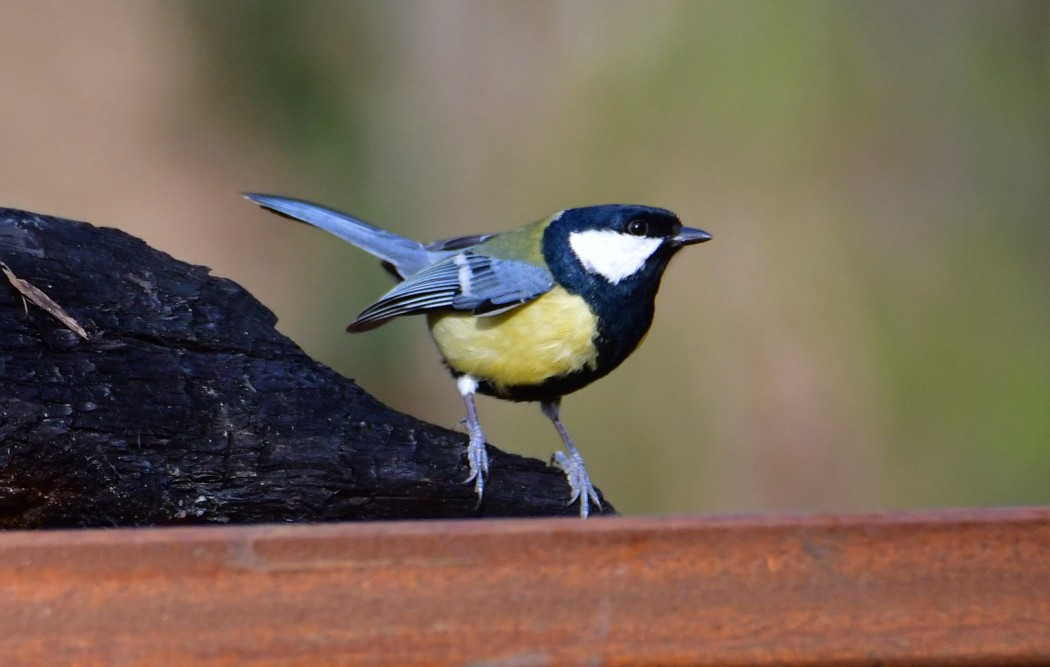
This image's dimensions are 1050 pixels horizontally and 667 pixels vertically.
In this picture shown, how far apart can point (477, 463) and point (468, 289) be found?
40 centimetres

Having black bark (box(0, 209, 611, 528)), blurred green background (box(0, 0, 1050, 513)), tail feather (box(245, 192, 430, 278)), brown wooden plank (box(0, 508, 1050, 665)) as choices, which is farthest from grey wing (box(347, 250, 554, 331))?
brown wooden plank (box(0, 508, 1050, 665))

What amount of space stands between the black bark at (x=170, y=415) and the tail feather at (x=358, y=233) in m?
0.41

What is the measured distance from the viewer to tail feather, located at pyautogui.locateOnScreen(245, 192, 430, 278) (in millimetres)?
1548

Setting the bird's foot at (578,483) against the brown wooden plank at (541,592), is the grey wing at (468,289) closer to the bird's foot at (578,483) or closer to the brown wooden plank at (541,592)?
the bird's foot at (578,483)

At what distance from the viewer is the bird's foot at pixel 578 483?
1291 mm

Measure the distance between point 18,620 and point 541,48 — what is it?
5.35ft

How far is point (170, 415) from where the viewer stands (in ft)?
3.44

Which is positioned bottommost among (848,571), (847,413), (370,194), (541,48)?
(847,413)

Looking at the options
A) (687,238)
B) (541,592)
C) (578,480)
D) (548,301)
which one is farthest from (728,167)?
(541,592)

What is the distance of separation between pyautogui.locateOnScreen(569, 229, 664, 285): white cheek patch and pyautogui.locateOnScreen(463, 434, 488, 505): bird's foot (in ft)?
1.23

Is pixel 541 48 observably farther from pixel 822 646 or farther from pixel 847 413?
pixel 822 646

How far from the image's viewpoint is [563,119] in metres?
2.08

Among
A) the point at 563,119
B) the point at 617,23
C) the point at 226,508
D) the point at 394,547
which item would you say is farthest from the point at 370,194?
the point at 394,547

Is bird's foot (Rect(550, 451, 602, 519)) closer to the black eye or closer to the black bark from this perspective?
the black bark
